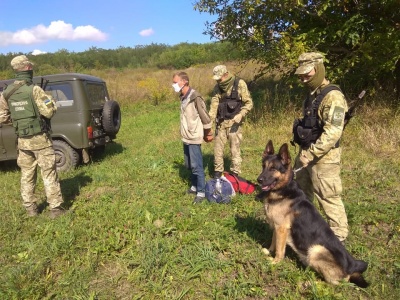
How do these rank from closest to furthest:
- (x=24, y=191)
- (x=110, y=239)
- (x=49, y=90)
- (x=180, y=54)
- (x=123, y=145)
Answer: (x=110, y=239) < (x=24, y=191) < (x=49, y=90) < (x=123, y=145) < (x=180, y=54)

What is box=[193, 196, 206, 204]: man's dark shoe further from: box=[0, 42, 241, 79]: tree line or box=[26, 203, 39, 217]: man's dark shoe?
box=[0, 42, 241, 79]: tree line

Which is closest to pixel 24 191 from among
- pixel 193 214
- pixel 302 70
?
pixel 193 214

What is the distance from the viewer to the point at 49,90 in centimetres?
578

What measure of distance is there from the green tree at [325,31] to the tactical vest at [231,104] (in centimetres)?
238

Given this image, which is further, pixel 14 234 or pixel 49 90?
pixel 49 90

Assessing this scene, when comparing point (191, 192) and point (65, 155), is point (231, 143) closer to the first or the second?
point (191, 192)

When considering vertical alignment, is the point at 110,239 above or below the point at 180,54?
below

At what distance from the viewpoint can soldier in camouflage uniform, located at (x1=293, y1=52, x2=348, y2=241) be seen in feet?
8.27

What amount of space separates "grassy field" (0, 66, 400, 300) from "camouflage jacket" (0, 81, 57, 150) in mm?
979

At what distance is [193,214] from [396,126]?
4704mm

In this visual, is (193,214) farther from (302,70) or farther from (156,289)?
(302,70)

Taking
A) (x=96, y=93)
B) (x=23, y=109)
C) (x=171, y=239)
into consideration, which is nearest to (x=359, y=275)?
(x=171, y=239)

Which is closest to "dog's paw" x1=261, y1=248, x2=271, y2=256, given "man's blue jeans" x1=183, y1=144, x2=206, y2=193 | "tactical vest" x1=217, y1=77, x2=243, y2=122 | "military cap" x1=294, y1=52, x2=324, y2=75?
"man's blue jeans" x1=183, y1=144, x2=206, y2=193

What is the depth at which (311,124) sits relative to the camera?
2.74 meters
